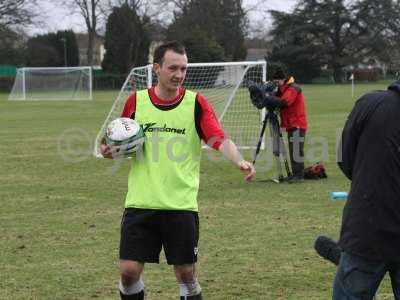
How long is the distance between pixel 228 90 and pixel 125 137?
14.9m

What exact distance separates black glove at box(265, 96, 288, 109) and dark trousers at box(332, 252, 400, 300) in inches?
316

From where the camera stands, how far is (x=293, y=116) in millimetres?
11859

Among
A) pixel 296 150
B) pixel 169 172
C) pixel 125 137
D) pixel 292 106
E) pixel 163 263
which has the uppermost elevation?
pixel 125 137

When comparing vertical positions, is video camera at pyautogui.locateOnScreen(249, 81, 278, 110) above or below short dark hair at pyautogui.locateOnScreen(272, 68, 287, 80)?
below

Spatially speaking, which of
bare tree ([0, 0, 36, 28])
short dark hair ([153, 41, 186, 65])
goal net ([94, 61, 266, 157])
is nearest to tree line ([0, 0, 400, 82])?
bare tree ([0, 0, 36, 28])

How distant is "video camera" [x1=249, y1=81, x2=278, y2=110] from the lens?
455 inches

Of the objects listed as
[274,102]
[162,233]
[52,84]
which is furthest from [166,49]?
[52,84]

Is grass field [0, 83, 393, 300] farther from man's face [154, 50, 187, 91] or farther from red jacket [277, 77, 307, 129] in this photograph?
man's face [154, 50, 187, 91]

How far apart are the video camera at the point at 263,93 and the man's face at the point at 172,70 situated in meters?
7.18

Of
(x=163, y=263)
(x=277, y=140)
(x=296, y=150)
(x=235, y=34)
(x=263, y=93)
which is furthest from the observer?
(x=235, y=34)

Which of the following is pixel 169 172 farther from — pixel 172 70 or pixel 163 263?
pixel 163 263

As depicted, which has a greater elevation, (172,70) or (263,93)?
(172,70)

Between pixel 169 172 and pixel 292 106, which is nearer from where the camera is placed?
pixel 169 172

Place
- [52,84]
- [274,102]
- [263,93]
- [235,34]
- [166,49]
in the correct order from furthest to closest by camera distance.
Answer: [235,34] < [52,84] < [263,93] < [274,102] < [166,49]
